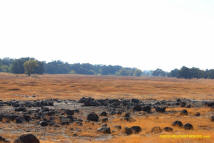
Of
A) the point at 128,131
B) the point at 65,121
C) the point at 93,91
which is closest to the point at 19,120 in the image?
the point at 65,121

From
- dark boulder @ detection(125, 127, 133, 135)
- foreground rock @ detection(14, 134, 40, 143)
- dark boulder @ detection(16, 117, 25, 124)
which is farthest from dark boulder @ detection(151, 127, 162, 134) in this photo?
dark boulder @ detection(16, 117, 25, 124)

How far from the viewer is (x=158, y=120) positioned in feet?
98.6

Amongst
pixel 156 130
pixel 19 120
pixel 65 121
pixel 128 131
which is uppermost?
pixel 156 130

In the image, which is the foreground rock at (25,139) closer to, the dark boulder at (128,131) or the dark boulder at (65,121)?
the dark boulder at (128,131)

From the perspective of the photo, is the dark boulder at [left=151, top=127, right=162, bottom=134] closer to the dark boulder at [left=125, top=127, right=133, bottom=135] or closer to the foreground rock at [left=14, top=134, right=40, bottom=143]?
the dark boulder at [left=125, top=127, right=133, bottom=135]

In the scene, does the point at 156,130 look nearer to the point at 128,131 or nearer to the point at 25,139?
the point at 128,131

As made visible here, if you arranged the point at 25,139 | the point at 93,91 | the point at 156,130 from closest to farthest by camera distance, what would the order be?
the point at 25,139 → the point at 156,130 → the point at 93,91

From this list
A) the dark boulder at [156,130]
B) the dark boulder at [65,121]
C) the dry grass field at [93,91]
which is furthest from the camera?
the dry grass field at [93,91]

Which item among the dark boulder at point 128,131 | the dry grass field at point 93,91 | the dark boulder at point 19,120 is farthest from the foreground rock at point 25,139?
the dry grass field at point 93,91

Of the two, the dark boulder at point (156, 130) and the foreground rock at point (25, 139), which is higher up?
the foreground rock at point (25, 139)

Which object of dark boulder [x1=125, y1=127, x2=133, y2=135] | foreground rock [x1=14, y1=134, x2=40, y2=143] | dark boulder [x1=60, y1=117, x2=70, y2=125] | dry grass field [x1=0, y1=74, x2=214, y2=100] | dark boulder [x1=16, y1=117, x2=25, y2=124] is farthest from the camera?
dry grass field [x1=0, y1=74, x2=214, y2=100]

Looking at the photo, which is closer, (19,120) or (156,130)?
(156,130)

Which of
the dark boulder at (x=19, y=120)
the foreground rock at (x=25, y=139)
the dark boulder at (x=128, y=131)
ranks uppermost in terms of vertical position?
the foreground rock at (x=25, y=139)

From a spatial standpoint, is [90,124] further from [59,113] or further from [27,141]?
[27,141]
